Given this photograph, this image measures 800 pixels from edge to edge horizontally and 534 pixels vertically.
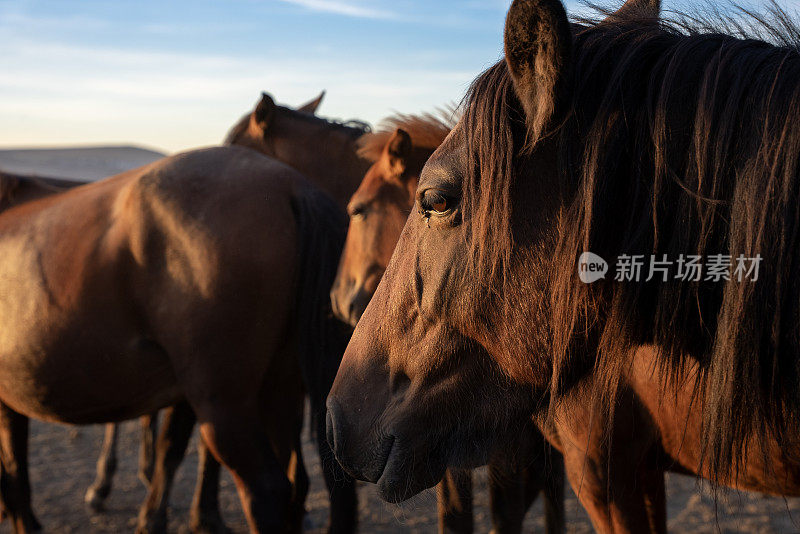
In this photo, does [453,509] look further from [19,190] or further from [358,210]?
[19,190]

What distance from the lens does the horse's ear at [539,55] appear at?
3.80ft

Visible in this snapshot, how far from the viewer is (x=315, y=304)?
3053 mm

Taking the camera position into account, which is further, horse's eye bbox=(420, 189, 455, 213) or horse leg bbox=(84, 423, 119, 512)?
horse leg bbox=(84, 423, 119, 512)

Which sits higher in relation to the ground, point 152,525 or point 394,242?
point 394,242

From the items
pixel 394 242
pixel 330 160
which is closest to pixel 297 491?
pixel 394 242

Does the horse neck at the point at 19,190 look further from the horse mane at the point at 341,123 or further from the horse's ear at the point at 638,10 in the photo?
the horse's ear at the point at 638,10

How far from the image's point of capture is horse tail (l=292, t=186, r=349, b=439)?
119 inches

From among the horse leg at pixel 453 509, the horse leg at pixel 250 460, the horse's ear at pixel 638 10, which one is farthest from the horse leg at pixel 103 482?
the horse's ear at pixel 638 10

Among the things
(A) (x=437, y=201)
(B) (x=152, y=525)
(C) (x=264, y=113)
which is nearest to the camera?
(A) (x=437, y=201)

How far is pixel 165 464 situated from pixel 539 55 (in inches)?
151

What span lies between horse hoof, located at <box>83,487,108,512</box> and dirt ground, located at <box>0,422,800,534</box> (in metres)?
0.06

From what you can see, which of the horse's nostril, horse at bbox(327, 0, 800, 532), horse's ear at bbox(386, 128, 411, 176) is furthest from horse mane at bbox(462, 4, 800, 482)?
horse's ear at bbox(386, 128, 411, 176)

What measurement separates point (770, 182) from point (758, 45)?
1.22ft

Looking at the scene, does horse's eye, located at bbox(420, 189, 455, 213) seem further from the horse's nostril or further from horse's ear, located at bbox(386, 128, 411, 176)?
horse's ear, located at bbox(386, 128, 411, 176)
